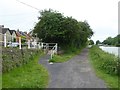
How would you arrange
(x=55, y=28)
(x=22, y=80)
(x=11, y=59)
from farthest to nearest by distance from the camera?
(x=55, y=28) < (x=11, y=59) < (x=22, y=80)

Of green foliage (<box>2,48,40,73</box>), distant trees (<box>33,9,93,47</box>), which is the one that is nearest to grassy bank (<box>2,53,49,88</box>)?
green foliage (<box>2,48,40,73</box>)

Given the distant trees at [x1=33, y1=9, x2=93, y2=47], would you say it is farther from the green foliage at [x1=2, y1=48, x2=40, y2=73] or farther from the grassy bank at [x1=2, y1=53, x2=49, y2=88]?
the grassy bank at [x1=2, y1=53, x2=49, y2=88]

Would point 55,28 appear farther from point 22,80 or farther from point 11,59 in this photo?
point 22,80

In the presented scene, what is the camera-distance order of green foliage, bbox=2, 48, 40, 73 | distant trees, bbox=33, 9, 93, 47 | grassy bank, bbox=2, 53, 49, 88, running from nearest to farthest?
grassy bank, bbox=2, 53, 49, 88 → green foliage, bbox=2, 48, 40, 73 → distant trees, bbox=33, 9, 93, 47

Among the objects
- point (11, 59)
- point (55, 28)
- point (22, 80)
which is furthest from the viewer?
point (55, 28)

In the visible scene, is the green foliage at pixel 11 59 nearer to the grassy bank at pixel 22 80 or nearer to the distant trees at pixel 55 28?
the grassy bank at pixel 22 80

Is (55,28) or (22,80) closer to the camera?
(22,80)

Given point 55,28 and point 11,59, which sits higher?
point 55,28

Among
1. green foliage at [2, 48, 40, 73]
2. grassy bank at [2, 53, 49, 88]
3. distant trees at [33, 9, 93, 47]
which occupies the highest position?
distant trees at [33, 9, 93, 47]

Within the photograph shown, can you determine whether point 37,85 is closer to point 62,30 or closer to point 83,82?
point 83,82

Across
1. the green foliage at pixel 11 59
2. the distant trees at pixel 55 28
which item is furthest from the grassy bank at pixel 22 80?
the distant trees at pixel 55 28

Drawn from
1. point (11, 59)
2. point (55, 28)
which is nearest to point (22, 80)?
point (11, 59)

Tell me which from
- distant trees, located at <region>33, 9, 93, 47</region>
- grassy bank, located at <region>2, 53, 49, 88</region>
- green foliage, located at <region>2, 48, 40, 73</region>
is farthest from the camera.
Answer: distant trees, located at <region>33, 9, 93, 47</region>

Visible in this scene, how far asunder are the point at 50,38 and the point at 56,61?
13906 millimetres
